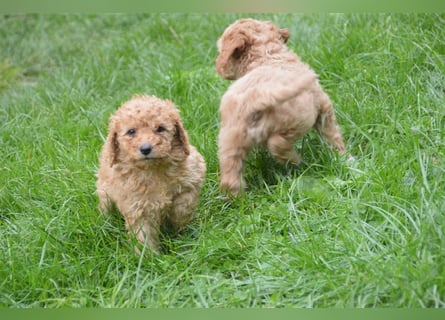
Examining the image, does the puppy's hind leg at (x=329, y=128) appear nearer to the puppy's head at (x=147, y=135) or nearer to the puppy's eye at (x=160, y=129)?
the puppy's head at (x=147, y=135)

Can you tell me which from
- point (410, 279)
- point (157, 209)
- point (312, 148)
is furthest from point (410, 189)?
point (157, 209)

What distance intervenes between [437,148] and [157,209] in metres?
1.82

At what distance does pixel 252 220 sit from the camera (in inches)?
165

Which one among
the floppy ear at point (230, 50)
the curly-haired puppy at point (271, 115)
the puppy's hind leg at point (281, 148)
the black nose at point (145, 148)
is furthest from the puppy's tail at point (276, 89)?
the black nose at point (145, 148)

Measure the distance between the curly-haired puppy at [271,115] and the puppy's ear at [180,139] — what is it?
35 cm

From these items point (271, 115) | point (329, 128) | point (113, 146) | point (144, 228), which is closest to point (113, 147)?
point (113, 146)

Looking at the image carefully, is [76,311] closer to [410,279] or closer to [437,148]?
[410,279]

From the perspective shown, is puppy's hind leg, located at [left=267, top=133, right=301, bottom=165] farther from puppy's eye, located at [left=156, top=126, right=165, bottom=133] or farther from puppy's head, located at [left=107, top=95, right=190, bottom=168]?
puppy's eye, located at [left=156, top=126, right=165, bottom=133]

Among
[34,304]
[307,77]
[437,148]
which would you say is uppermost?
[307,77]

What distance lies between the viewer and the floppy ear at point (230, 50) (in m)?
5.00

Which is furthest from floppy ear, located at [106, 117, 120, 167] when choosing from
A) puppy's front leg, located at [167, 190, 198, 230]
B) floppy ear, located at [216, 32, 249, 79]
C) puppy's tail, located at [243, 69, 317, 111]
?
floppy ear, located at [216, 32, 249, 79]

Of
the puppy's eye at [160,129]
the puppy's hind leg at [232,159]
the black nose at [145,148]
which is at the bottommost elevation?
the puppy's hind leg at [232,159]

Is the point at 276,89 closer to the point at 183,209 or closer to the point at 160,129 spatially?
the point at 160,129

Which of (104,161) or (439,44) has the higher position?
(439,44)
